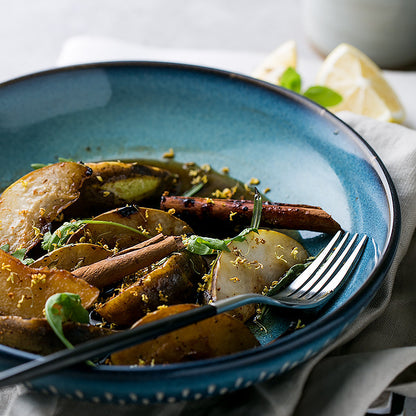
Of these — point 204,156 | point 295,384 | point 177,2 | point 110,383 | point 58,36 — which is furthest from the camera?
point 177,2

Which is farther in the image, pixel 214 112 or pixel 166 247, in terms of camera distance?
pixel 214 112

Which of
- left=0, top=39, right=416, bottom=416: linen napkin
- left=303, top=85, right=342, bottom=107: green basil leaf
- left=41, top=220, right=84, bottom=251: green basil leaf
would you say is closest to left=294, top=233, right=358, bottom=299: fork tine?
left=0, top=39, right=416, bottom=416: linen napkin

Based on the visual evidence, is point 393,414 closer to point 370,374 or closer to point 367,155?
point 370,374

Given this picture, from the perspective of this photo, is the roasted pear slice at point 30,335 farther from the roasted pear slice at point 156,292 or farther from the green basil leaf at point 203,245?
the green basil leaf at point 203,245

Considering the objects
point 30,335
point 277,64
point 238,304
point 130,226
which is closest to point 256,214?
point 130,226

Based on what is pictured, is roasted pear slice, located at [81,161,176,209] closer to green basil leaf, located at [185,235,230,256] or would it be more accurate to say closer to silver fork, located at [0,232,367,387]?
green basil leaf, located at [185,235,230,256]

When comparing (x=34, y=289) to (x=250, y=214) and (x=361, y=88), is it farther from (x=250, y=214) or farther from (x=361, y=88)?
(x=361, y=88)

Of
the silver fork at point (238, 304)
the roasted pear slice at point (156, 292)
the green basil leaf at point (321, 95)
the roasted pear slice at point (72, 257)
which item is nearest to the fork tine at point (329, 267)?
the silver fork at point (238, 304)

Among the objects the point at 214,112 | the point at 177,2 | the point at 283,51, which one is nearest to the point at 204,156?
the point at 214,112
